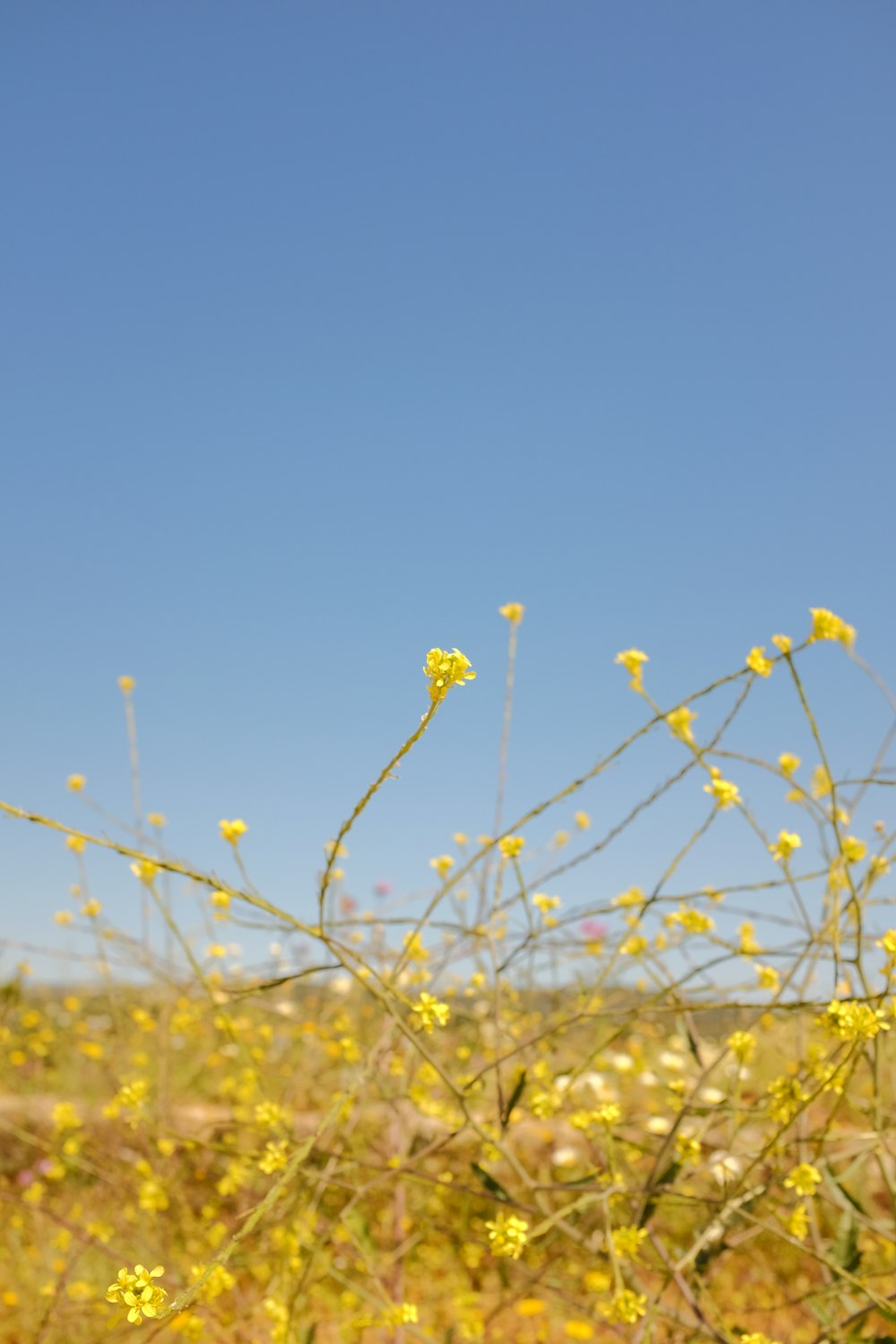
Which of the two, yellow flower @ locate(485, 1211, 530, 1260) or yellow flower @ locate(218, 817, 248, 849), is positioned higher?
yellow flower @ locate(218, 817, 248, 849)

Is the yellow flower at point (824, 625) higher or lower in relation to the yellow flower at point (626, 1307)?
higher

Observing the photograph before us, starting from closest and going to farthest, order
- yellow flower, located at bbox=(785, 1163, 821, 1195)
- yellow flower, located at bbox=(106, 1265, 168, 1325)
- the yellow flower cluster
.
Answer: yellow flower, located at bbox=(106, 1265, 168, 1325), the yellow flower cluster, yellow flower, located at bbox=(785, 1163, 821, 1195)

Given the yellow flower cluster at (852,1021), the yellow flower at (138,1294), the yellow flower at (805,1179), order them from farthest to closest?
the yellow flower at (805,1179), the yellow flower cluster at (852,1021), the yellow flower at (138,1294)

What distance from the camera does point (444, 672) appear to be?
1007 mm

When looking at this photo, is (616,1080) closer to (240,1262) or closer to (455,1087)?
(240,1262)

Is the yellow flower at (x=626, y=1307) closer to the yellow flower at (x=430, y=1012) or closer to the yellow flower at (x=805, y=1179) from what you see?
the yellow flower at (x=805, y=1179)

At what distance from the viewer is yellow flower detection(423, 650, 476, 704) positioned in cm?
100

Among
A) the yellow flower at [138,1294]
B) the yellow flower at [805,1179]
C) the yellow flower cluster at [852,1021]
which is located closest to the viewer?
the yellow flower at [138,1294]

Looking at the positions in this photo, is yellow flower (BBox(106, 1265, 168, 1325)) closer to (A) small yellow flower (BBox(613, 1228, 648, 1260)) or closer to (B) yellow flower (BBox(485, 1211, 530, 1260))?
(B) yellow flower (BBox(485, 1211, 530, 1260))

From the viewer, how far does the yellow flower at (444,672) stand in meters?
1.00

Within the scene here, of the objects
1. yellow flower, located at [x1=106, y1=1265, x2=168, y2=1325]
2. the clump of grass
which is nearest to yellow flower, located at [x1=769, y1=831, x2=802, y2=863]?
the clump of grass

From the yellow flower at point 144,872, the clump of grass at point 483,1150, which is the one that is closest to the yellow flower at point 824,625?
the clump of grass at point 483,1150

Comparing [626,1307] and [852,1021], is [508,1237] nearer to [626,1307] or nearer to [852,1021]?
[626,1307]

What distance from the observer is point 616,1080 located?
4.68 meters
